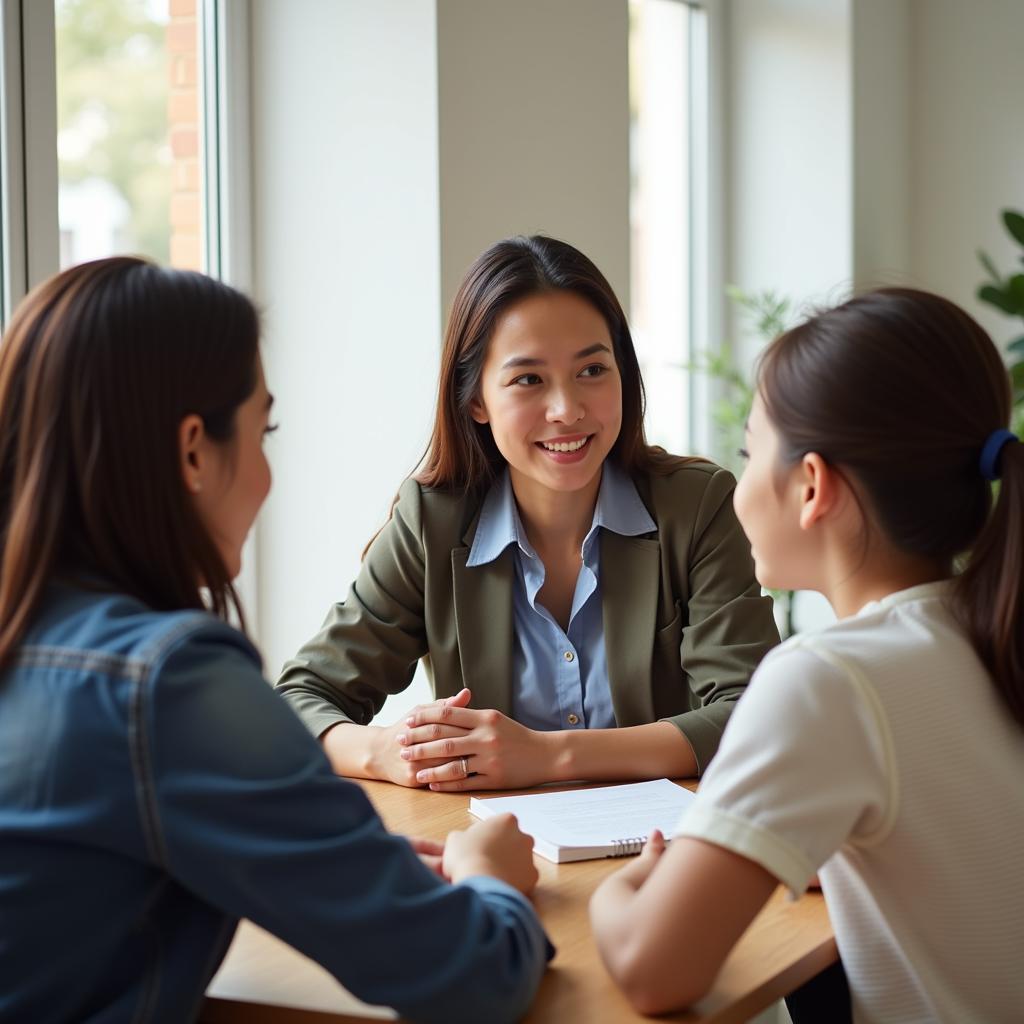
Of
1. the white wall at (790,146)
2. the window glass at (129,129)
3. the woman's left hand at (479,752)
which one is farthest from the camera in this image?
the white wall at (790,146)

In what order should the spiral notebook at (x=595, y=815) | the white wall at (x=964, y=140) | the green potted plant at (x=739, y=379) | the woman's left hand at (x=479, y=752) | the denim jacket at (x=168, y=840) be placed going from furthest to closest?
the white wall at (x=964, y=140) < the green potted plant at (x=739, y=379) < the woman's left hand at (x=479, y=752) < the spiral notebook at (x=595, y=815) < the denim jacket at (x=168, y=840)

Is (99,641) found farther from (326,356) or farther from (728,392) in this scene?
(728,392)

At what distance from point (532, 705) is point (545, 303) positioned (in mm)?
607

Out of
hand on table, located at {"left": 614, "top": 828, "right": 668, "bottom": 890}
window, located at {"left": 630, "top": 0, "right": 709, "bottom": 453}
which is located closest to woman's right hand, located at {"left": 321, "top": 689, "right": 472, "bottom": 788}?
hand on table, located at {"left": 614, "top": 828, "right": 668, "bottom": 890}

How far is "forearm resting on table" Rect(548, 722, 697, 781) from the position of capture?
1.73 metres

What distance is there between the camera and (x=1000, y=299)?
3.95 metres

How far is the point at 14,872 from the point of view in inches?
38.2

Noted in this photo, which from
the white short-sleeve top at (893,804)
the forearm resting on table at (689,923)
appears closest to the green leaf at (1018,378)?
the white short-sleeve top at (893,804)

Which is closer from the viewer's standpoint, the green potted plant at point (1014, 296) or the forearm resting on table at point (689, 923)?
the forearm resting on table at point (689, 923)

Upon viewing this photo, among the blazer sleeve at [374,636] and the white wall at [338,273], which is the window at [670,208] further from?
the blazer sleeve at [374,636]

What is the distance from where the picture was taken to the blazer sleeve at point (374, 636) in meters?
1.99

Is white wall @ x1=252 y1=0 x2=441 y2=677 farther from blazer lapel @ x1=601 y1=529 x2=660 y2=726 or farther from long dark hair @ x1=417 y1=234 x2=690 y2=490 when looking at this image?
blazer lapel @ x1=601 y1=529 x2=660 y2=726

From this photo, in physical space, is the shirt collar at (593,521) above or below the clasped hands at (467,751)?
above

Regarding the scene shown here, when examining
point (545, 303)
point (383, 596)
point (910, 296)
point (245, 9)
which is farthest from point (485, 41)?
point (910, 296)
